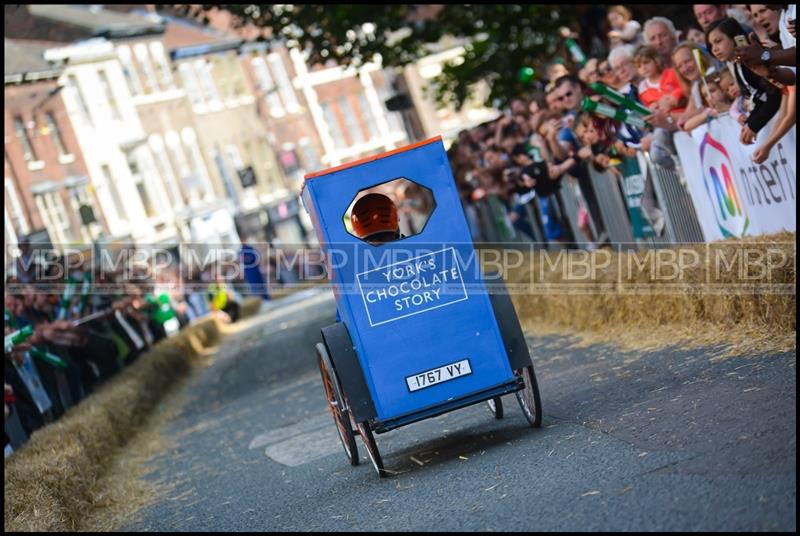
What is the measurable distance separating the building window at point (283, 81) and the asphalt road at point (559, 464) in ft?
212

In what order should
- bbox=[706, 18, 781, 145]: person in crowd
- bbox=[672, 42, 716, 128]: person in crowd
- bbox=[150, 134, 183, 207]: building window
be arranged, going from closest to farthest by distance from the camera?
1. bbox=[706, 18, 781, 145]: person in crowd
2. bbox=[672, 42, 716, 128]: person in crowd
3. bbox=[150, 134, 183, 207]: building window

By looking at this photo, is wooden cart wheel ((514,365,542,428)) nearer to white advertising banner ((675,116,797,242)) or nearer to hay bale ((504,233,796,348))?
hay bale ((504,233,796,348))

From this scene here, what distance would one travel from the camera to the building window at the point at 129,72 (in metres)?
66.2

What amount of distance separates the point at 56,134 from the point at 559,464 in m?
52.1

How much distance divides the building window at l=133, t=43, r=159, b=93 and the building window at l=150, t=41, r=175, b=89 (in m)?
0.57

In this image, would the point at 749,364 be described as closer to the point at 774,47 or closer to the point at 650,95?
the point at 774,47

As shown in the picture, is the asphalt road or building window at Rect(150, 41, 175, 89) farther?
building window at Rect(150, 41, 175, 89)

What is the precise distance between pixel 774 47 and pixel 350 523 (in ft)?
16.2

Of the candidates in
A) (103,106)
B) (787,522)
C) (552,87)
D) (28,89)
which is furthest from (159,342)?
(103,106)

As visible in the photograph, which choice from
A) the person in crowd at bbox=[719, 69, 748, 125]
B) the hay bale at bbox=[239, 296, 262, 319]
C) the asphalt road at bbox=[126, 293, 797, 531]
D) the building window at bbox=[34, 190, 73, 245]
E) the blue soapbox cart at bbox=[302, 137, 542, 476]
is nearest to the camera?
the asphalt road at bbox=[126, 293, 797, 531]

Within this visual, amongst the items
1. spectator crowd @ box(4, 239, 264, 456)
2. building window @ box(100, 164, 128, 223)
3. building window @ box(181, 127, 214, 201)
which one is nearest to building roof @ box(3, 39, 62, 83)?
building window @ box(100, 164, 128, 223)

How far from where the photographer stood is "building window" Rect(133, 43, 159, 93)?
6775 centimetres

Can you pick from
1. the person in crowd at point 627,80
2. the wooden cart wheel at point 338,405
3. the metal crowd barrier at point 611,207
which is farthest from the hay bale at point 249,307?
the wooden cart wheel at point 338,405
